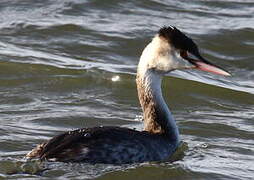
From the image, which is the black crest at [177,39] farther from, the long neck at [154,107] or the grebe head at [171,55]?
the long neck at [154,107]

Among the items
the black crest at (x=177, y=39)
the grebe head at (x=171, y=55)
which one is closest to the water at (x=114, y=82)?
the grebe head at (x=171, y=55)

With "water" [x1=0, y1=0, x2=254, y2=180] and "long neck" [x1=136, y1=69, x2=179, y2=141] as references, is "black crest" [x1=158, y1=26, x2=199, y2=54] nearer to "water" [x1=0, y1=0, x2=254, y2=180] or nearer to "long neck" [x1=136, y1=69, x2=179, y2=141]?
"long neck" [x1=136, y1=69, x2=179, y2=141]

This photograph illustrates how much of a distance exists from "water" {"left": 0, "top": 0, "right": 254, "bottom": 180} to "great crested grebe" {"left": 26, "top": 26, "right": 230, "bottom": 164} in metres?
0.12

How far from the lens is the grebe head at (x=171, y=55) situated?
8875 millimetres

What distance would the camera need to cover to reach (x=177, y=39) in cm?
887

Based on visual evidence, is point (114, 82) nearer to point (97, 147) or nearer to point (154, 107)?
point (154, 107)

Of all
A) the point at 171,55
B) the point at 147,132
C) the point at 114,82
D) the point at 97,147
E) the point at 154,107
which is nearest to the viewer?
the point at 97,147

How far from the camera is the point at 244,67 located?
13633 mm

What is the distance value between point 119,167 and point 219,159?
4.51 feet

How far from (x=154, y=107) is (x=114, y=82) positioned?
10.0ft

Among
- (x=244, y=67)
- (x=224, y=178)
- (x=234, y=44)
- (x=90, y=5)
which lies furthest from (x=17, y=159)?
(x=90, y=5)

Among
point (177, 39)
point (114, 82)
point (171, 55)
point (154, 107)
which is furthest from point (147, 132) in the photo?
point (114, 82)

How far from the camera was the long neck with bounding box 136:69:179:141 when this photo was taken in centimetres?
905

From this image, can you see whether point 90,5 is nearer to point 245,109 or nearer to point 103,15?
point 103,15
